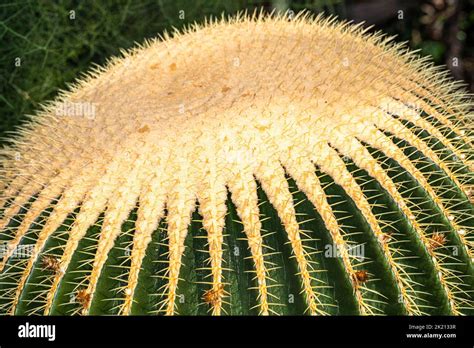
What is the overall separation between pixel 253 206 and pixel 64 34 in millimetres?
1666

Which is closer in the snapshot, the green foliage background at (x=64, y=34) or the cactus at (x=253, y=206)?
the cactus at (x=253, y=206)

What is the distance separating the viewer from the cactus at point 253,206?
1340 millimetres

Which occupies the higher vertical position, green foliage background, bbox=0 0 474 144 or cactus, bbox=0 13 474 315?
green foliage background, bbox=0 0 474 144

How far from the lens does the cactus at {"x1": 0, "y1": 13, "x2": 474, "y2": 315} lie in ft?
4.40

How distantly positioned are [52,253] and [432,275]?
67 centimetres

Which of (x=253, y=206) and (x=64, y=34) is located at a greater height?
(x=64, y=34)

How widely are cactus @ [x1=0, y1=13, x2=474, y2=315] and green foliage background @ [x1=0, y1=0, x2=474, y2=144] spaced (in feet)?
3.74

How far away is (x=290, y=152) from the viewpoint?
1.38 m

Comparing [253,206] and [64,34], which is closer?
[253,206]

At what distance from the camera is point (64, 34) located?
278 cm

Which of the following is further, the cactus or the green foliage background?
the green foliage background

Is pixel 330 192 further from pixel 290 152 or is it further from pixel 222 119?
pixel 222 119

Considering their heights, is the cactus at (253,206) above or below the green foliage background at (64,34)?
below

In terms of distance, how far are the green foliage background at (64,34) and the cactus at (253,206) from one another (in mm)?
1140
